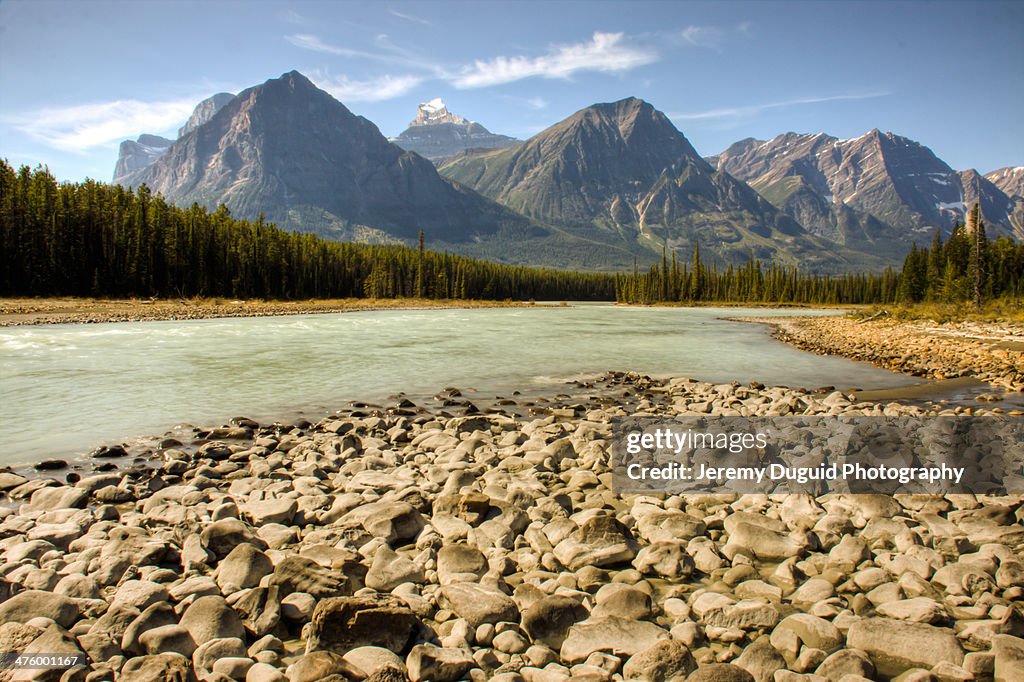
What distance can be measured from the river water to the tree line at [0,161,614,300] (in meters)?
34.7

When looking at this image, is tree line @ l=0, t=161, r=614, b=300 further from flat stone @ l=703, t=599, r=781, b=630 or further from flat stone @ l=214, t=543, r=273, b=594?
flat stone @ l=703, t=599, r=781, b=630

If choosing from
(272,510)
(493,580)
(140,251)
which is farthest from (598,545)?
(140,251)

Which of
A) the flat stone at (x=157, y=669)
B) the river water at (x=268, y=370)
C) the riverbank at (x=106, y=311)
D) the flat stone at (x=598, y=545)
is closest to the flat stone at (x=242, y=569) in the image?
the flat stone at (x=157, y=669)

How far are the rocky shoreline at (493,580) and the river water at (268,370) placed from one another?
5.33 metres

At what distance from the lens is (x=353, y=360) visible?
23234 millimetres

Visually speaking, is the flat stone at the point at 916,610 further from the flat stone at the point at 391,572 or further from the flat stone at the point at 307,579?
the flat stone at the point at 307,579

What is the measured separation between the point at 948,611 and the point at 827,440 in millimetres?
4202

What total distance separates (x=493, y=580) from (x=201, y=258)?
282 feet

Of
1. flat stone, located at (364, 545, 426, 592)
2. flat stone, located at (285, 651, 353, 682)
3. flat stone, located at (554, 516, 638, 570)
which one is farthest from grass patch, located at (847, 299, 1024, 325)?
flat stone, located at (285, 651, 353, 682)

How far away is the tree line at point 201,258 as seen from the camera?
2451 inches

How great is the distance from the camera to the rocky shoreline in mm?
3584

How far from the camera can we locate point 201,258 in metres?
77.2

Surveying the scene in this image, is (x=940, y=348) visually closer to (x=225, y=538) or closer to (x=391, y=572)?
(x=391, y=572)

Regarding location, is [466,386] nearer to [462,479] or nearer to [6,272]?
[462,479]
